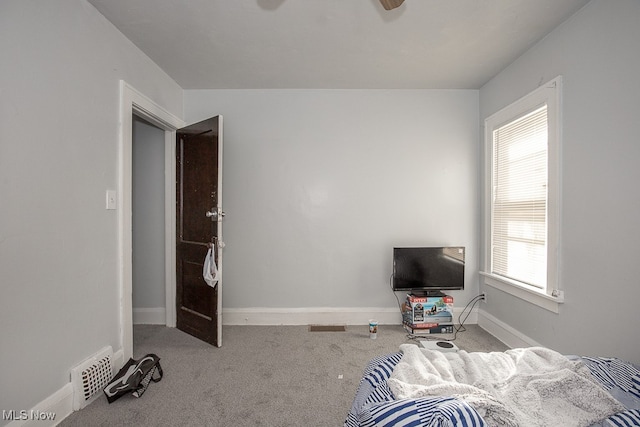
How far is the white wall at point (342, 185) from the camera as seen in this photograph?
133 inches

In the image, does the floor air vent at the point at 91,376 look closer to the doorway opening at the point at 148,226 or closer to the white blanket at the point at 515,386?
the doorway opening at the point at 148,226

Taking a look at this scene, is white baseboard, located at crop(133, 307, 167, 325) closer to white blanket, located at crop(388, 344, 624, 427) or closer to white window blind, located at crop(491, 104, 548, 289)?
white blanket, located at crop(388, 344, 624, 427)

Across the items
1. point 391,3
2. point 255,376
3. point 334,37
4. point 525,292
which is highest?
point 334,37

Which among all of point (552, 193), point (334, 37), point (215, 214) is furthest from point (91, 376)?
point (552, 193)

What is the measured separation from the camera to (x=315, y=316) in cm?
336

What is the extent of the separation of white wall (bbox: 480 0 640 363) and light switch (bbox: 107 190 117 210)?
10.6ft

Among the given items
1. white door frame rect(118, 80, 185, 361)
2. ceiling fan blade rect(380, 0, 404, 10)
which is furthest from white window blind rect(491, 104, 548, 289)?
white door frame rect(118, 80, 185, 361)

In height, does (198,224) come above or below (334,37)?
below

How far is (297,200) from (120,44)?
200 cm

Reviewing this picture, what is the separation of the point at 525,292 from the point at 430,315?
883 mm

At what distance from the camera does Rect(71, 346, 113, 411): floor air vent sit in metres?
1.87

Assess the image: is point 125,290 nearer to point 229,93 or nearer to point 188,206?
point 188,206

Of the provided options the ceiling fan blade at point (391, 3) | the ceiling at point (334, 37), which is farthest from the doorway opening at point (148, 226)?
the ceiling fan blade at point (391, 3)

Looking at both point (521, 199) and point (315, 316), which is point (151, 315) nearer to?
point (315, 316)
